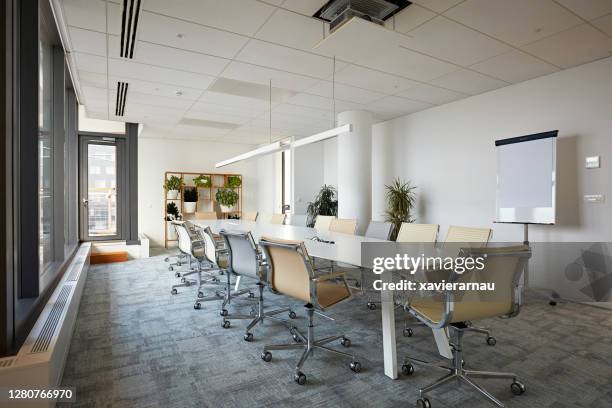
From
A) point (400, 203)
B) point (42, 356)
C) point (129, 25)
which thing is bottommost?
point (42, 356)

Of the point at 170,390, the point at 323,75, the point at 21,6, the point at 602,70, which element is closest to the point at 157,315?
the point at 170,390

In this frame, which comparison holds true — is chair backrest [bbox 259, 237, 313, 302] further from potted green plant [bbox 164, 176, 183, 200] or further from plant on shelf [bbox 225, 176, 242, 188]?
plant on shelf [bbox 225, 176, 242, 188]

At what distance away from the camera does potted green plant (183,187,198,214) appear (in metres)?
9.16

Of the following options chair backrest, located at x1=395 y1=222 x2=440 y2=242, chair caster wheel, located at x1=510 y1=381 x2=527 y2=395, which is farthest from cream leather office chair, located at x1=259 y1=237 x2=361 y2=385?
chair backrest, located at x1=395 y1=222 x2=440 y2=242

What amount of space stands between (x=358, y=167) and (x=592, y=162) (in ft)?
10.7

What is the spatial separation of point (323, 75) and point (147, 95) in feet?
9.41

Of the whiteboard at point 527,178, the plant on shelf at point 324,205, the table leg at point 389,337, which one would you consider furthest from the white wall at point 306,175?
the table leg at point 389,337

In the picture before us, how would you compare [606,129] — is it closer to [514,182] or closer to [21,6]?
[514,182]

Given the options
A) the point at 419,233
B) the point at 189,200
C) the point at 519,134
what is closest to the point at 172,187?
the point at 189,200

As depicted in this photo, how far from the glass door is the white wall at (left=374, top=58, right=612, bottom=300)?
6142mm

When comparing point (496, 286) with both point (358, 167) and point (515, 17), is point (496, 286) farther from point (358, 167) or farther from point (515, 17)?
point (358, 167)

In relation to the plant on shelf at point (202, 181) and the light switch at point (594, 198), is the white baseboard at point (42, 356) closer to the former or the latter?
the light switch at point (594, 198)

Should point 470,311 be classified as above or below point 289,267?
below

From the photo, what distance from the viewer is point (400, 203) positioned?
6.27m
